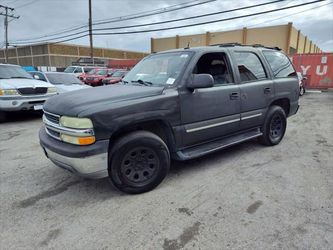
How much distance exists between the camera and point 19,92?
700 centimetres

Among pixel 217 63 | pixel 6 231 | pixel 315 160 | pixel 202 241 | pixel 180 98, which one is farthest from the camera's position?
pixel 315 160

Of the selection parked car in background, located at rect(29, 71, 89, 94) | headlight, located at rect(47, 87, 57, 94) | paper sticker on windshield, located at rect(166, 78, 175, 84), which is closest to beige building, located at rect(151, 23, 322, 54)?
parked car in background, located at rect(29, 71, 89, 94)

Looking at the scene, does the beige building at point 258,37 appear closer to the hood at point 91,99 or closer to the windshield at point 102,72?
→ the windshield at point 102,72

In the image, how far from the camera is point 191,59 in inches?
135

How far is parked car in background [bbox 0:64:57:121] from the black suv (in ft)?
14.9

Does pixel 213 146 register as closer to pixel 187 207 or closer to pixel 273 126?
pixel 187 207

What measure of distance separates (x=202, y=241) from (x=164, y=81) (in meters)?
2.07

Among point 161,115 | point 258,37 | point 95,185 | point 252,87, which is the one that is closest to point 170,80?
point 161,115

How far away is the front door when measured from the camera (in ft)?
10.9

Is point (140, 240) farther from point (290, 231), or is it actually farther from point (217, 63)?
point (217, 63)

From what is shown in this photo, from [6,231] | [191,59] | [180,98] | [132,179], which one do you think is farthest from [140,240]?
[191,59]

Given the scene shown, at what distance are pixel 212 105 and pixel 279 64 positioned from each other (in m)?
2.28

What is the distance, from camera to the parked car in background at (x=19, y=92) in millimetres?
6863

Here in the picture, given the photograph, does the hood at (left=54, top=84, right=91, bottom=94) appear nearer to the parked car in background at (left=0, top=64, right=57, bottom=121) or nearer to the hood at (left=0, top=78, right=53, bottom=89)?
the parked car in background at (left=0, top=64, right=57, bottom=121)
